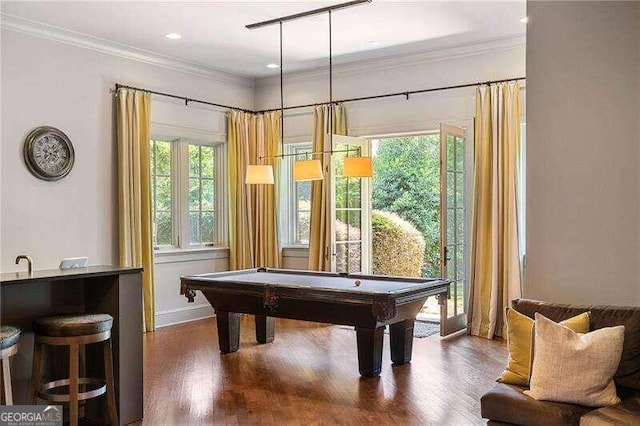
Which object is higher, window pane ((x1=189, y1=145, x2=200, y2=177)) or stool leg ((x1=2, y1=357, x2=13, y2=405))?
window pane ((x1=189, y1=145, x2=200, y2=177))

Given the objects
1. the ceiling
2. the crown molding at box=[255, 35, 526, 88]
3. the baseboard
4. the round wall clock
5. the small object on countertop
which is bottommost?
the baseboard

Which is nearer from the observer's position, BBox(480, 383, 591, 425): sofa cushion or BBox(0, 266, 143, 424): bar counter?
BBox(480, 383, 591, 425): sofa cushion

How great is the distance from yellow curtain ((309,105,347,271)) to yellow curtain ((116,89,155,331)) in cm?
197

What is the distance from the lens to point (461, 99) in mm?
6758

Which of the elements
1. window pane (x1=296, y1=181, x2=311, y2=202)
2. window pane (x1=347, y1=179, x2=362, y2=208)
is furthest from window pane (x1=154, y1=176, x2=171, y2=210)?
window pane (x1=347, y1=179, x2=362, y2=208)

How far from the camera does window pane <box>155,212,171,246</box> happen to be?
723 cm

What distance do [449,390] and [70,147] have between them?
A: 4315 millimetres

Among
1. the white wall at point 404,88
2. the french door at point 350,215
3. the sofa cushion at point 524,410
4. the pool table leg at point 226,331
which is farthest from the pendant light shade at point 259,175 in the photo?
the sofa cushion at point 524,410

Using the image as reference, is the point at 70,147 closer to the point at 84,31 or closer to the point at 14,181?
the point at 14,181

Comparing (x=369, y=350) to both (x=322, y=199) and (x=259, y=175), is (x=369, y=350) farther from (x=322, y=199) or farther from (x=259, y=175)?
(x=322, y=199)

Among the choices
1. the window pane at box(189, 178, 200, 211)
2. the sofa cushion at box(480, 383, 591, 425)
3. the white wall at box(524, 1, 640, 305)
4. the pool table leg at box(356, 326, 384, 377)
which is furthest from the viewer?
the window pane at box(189, 178, 200, 211)

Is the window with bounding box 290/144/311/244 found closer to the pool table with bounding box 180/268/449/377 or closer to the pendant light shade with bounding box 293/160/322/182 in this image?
the pool table with bounding box 180/268/449/377

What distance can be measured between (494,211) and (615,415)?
3854 millimetres

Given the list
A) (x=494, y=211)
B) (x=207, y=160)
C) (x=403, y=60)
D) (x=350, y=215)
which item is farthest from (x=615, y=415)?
(x=207, y=160)
